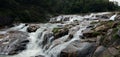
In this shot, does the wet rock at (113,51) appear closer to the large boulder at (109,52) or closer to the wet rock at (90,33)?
the large boulder at (109,52)

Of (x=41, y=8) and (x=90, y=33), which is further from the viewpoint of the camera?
(x=41, y=8)

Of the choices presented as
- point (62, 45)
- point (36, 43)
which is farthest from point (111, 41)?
point (36, 43)

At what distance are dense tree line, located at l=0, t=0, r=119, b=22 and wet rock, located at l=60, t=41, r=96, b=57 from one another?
34832 mm

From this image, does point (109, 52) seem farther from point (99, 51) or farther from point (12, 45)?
point (12, 45)

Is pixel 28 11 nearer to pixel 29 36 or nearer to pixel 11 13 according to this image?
pixel 11 13

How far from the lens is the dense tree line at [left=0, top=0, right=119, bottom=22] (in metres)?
55.9

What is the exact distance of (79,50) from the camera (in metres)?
17.9

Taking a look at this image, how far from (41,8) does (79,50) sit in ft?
177

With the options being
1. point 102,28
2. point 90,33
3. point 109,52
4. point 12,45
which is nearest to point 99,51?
point 109,52

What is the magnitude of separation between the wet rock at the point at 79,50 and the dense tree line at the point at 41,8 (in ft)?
114

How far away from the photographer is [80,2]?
90.4 meters

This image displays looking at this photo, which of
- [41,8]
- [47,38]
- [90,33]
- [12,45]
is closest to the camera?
[90,33]

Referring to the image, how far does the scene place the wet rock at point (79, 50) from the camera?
17.7 m

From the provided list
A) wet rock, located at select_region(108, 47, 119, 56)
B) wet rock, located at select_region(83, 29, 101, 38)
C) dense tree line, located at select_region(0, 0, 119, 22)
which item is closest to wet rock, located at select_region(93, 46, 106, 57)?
wet rock, located at select_region(108, 47, 119, 56)
